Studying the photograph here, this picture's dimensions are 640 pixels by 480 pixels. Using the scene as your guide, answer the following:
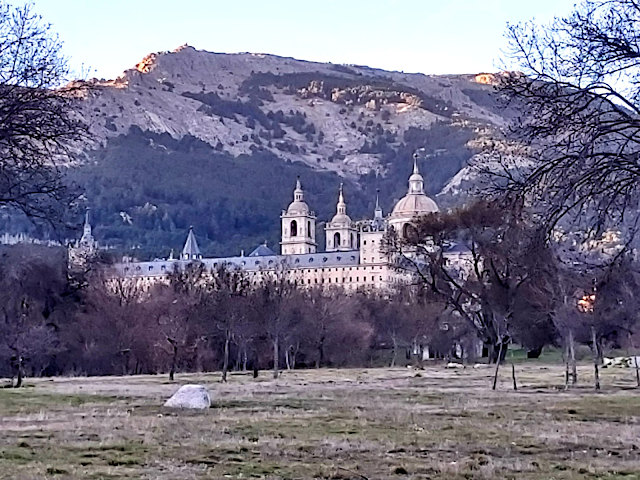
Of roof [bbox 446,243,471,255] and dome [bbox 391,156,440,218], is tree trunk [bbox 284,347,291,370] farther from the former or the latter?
dome [bbox 391,156,440,218]

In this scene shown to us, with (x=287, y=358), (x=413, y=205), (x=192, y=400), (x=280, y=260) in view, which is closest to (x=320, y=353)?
(x=287, y=358)

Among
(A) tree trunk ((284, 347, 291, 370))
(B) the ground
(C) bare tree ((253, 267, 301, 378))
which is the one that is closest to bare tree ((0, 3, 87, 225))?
(B) the ground

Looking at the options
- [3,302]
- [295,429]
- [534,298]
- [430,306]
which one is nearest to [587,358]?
[430,306]

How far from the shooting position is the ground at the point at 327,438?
504 inches

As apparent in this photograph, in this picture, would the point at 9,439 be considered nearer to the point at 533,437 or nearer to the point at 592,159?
the point at 533,437

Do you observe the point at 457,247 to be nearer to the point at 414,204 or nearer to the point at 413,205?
the point at 413,205

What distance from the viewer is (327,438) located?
55.1 feet

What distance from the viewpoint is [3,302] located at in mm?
62312

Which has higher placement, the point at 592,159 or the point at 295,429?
the point at 592,159

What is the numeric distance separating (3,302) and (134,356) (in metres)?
13.3

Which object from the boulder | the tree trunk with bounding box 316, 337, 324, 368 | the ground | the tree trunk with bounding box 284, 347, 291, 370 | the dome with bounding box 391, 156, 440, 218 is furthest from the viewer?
the dome with bounding box 391, 156, 440, 218

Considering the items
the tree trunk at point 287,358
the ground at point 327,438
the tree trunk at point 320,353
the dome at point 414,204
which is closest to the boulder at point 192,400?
the ground at point 327,438

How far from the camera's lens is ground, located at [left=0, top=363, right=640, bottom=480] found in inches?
504

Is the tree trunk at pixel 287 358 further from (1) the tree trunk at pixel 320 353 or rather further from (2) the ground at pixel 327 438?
(2) the ground at pixel 327 438
